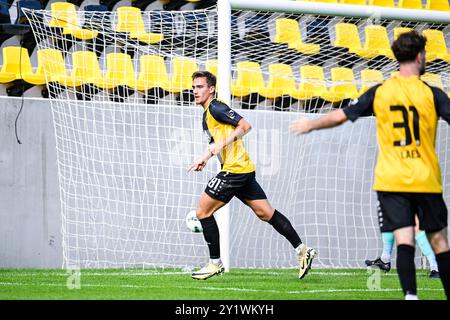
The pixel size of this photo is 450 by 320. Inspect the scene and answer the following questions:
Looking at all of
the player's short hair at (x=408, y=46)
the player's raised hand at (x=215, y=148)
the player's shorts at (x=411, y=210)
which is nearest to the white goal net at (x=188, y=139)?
the player's raised hand at (x=215, y=148)

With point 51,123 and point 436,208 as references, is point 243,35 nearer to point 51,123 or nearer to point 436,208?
point 51,123

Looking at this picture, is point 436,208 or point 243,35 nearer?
point 436,208

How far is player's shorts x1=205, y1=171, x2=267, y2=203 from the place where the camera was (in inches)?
317

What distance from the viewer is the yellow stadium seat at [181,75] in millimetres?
11016

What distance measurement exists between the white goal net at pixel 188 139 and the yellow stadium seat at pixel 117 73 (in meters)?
0.02

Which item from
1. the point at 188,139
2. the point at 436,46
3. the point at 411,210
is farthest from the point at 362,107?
the point at 436,46

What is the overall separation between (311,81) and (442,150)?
210cm

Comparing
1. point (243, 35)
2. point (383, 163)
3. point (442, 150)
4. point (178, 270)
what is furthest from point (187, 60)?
point (383, 163)

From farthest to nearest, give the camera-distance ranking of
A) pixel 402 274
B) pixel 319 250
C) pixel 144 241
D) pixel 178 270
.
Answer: pixel 319 250 < pixel 144 241 < pixel 178 270 < pixel 402 274

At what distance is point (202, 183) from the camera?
35.4ft

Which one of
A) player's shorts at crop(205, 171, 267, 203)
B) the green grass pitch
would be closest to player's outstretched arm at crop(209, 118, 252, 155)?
player's shorts at crop(205, 171, 267, 203)

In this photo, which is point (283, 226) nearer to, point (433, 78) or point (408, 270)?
point (408, 270)

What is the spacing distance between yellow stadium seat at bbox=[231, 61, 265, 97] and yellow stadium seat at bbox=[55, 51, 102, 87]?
177 cm

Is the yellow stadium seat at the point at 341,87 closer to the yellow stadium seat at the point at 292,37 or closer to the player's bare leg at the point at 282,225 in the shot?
the yellow stadium seat at the point at 292,37
